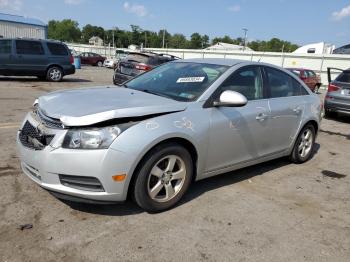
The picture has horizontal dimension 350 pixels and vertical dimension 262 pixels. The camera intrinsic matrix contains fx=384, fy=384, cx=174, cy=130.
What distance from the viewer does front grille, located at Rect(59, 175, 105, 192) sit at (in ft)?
11.4

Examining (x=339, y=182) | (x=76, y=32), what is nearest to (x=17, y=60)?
(x=339, y=182)

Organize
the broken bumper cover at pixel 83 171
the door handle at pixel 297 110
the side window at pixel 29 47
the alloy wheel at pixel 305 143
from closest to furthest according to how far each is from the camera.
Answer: the broken bumper cover at pixel 83 171, the door handle at pixel 297 110, the alloy wheel at pixel 305 143, the side window at pixel 29 47

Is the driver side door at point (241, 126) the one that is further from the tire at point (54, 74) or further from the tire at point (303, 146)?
the tire at point (54, 74)

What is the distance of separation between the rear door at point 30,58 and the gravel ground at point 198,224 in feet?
37.8

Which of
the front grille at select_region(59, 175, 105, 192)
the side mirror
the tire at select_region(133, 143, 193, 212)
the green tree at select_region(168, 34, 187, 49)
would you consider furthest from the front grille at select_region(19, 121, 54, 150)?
the green tree at select_region(168, 34, 187, 49)

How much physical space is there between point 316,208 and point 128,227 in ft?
7.32

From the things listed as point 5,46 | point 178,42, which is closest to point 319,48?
point 5,46

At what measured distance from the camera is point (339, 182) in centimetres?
546

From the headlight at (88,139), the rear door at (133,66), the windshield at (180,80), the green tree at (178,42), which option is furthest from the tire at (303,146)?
the green tree at (178,42)

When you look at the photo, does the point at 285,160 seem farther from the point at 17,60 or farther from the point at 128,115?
the point at 17,60

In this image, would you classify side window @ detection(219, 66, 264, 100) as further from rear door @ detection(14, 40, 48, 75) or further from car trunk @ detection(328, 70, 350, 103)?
rear door @ detection(14, 40, 48, 75)

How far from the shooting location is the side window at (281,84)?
5.29 meters

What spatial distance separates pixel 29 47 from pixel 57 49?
120 centimetres

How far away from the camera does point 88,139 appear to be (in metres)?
3.44
